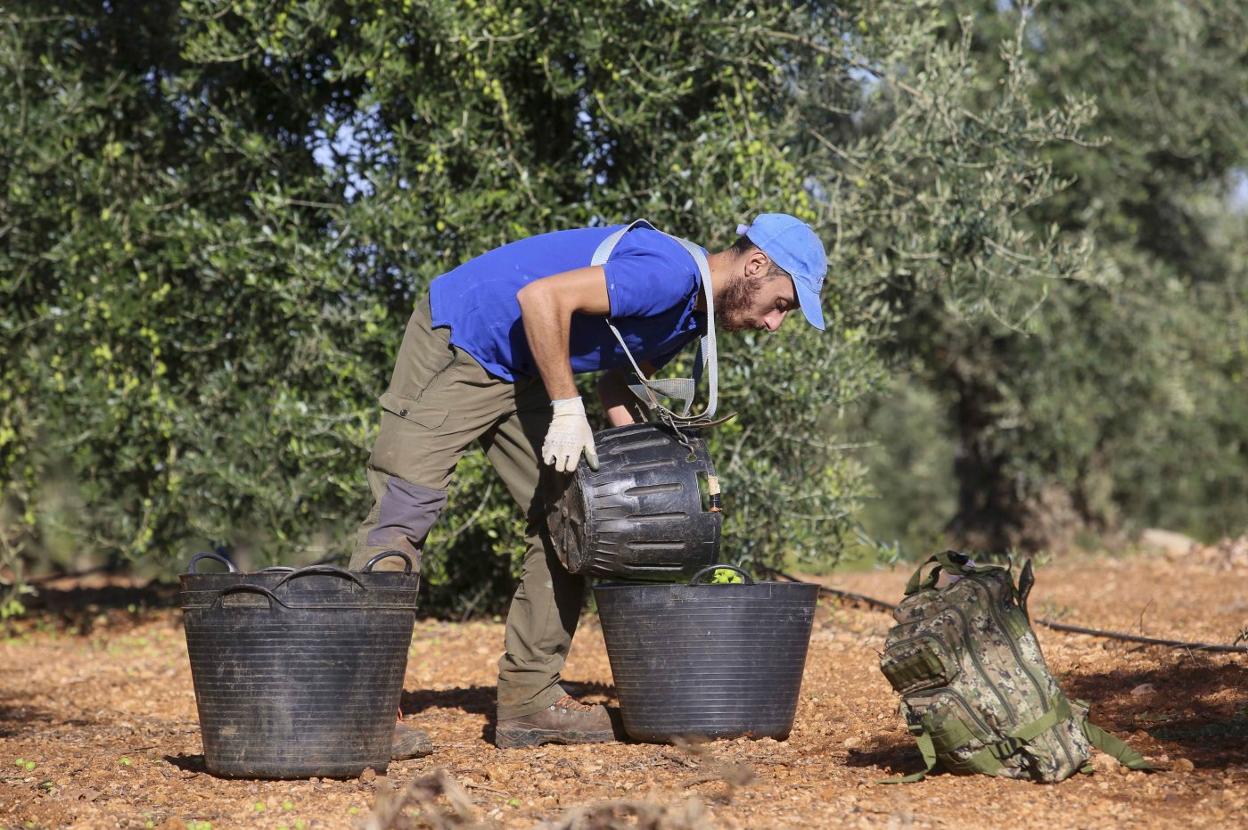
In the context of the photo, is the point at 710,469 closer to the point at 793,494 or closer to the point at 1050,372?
the point at 793,494

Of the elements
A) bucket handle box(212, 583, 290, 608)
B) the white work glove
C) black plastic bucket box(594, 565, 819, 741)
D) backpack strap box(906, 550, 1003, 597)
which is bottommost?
black plastic bucket box(594, 565, 819, 741)

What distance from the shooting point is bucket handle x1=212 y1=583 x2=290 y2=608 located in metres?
3.64

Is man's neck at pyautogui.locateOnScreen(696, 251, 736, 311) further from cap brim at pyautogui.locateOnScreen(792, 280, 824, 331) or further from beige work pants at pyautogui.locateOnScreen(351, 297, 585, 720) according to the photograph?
beige work pants at pyautogui.locateOnScreen(351, 297, 585, 720)

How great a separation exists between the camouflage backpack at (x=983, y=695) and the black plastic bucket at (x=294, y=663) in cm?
141

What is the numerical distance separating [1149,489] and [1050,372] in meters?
5.75

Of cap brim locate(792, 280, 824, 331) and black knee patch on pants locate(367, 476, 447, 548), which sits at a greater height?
cap brim locate(792, 280, 824, 331)


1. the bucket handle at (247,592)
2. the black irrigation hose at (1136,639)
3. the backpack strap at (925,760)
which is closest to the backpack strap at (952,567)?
the black irrigation hose at (1136,639)

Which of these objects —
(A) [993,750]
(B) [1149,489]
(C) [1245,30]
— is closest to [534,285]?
(A) [993,750]

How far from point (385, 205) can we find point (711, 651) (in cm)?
339

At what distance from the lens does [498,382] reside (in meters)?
4.31

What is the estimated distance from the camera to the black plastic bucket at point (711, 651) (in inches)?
163

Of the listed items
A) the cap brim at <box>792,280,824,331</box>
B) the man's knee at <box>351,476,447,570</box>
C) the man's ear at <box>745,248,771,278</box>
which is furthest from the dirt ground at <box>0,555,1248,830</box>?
the man's ear at <box>745,248,771,278</box>

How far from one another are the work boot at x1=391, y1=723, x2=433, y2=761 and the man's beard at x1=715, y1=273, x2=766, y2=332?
1.61 meters

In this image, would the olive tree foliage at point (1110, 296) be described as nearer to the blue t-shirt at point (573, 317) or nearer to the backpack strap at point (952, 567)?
the blue t-shirt at point (573, 317)
